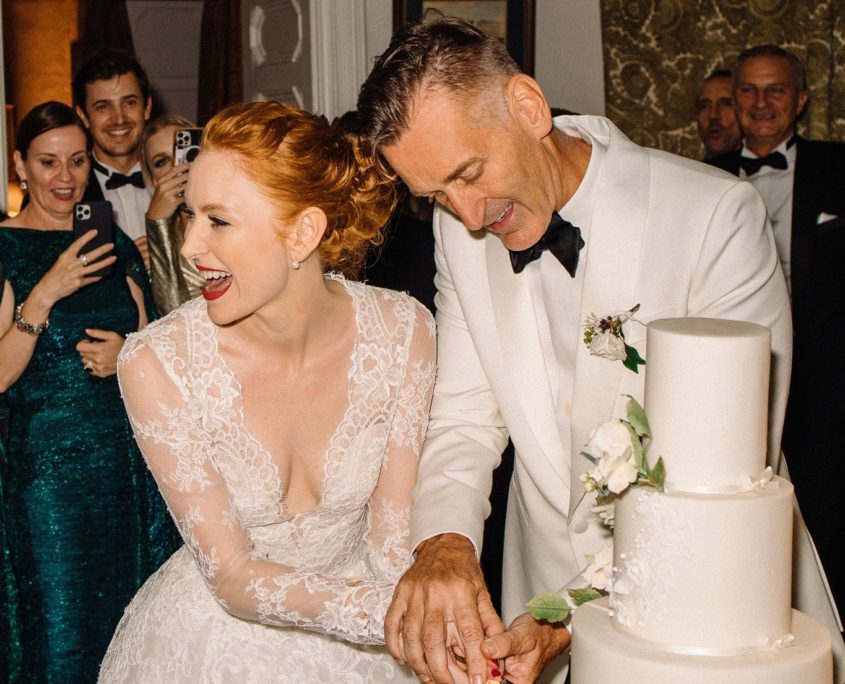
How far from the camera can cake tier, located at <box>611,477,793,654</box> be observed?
131cm

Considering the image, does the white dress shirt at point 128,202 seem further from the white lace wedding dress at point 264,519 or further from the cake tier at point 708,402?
the cake tier at point 708,402

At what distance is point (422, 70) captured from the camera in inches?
72.5

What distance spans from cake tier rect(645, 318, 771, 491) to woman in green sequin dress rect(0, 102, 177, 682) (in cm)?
247

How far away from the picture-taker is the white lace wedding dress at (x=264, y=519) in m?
1.96

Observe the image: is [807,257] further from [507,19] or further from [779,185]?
[507,19]

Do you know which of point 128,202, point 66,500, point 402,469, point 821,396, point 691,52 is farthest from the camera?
point 691,52

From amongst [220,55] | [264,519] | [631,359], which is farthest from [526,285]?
[220,55]

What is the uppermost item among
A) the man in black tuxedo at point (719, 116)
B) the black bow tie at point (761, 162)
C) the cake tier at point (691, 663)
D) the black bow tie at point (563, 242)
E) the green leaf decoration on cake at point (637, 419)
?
the man in black tuxedo at point (719, 116)

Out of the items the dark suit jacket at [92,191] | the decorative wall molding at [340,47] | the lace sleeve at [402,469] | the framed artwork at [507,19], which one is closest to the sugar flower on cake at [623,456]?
the lace sleeve at [402,469]

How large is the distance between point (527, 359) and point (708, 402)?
79 centimetres

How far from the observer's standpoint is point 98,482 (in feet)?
11.7

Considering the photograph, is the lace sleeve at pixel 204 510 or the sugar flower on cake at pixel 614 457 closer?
the sugar flower on cake at pixel 614 457

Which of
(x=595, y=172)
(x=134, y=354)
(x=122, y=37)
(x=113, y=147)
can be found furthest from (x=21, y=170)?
(x=122, y=37)

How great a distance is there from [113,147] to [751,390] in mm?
3757
